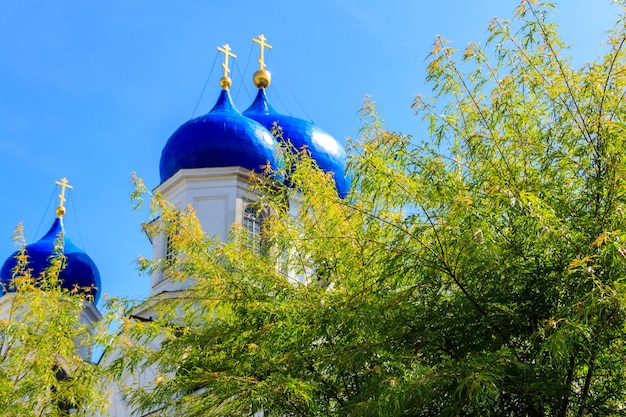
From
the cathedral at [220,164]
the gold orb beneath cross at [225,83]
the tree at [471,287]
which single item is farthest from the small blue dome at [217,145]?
the tree at [471,287]

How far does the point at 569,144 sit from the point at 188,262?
3737 mm

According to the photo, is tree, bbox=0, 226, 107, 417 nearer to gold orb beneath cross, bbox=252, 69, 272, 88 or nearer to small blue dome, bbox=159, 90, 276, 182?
small blue dome, bbox=159, 90, 276, 182

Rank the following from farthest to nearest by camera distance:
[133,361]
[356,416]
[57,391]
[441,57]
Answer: [57,391]
[133,361]
[441,57]
[356,416]

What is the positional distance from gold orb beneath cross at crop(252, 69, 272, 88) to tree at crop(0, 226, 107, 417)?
36.0 ft

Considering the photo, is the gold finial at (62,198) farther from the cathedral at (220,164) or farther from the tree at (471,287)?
the tree at (471,287)

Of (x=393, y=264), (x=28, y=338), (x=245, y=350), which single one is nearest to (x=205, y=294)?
(x=245, y=350)

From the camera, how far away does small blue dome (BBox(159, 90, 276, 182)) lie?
1630cm

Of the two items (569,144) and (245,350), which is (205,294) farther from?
(569,144)

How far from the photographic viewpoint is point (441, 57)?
6.77 metres

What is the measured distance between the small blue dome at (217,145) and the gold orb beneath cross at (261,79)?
3.78 metres

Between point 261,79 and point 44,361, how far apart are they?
12206 mm

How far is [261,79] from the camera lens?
2064 cm

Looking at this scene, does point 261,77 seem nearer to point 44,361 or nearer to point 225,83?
point 225,83

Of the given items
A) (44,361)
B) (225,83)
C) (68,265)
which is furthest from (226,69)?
(44,361)
